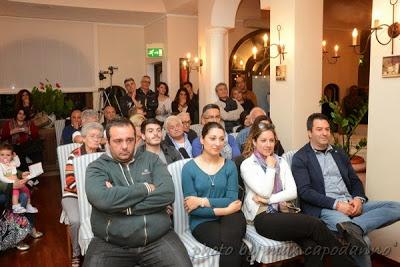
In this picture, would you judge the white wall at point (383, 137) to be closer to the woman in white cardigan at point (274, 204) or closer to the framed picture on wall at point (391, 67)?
the framed picture on wall at point (391, 67)

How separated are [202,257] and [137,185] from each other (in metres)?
0.63

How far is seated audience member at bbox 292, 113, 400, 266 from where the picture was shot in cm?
265

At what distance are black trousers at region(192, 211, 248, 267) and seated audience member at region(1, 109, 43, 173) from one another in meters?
4.11

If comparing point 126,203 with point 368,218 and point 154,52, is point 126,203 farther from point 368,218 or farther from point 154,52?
point 154,52

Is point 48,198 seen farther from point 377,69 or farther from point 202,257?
point 377,69

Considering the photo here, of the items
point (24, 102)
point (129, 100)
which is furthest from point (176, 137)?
point (24, 102)

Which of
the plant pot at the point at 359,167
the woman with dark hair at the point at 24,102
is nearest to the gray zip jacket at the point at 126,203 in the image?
the plant pot at the point at 359,167

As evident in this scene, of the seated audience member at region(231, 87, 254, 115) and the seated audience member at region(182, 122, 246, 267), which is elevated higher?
the seated audience member at region(231, 87, 254, 115)

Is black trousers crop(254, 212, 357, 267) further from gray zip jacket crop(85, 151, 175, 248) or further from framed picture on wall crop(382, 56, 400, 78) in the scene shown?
framed picture on wall crop(382, 56, 400, 78)

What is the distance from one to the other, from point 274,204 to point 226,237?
1.57 feet

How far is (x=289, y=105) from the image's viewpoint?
4371 millimetres

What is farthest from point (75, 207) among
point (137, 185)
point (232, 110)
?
point (232, 110)

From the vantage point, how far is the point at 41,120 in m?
6.83

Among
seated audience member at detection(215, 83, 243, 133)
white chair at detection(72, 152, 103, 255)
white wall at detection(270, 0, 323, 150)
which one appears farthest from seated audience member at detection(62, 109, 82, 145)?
white wall at detection(270, 0, 323, 150)
